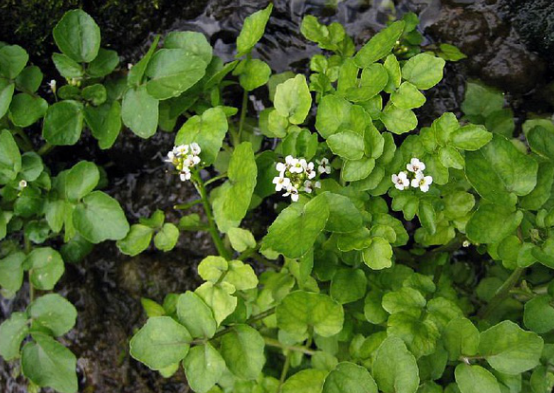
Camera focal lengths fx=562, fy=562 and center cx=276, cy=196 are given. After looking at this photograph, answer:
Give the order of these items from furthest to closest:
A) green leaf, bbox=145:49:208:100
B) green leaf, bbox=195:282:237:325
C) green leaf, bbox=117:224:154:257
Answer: green leaf, bbox=117:224:154:257
green leaf, bbox=145:49:208:100
green leaf, bbox=195:282:237:325

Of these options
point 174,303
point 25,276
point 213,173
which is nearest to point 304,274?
point 174,303

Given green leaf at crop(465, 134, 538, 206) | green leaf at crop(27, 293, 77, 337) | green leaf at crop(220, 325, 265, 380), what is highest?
green leaf at crop(465, 134, 538, 206)

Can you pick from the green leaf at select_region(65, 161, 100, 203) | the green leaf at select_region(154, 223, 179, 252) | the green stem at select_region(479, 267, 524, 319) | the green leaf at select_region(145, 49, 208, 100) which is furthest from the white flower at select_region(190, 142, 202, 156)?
the green stem at select_region(479, 267, 524, 319)

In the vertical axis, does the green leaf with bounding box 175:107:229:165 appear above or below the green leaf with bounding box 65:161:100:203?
above

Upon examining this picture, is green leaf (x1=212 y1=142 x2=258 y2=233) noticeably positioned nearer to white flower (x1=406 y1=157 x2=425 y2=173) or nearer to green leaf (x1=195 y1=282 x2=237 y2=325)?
green leaf (x1=195 y1=282 x2=237 y2=325)

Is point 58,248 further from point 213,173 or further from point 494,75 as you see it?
point 494,75

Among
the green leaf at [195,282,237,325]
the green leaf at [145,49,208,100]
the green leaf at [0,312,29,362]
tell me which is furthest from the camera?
the green leaf at [0,312,29,362]

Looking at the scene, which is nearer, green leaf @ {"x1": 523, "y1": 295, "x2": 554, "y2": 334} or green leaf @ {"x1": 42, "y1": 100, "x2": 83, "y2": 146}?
green leaf @ {"x1": 523, "y1": 295, "x2": 554, "y2": 334}
